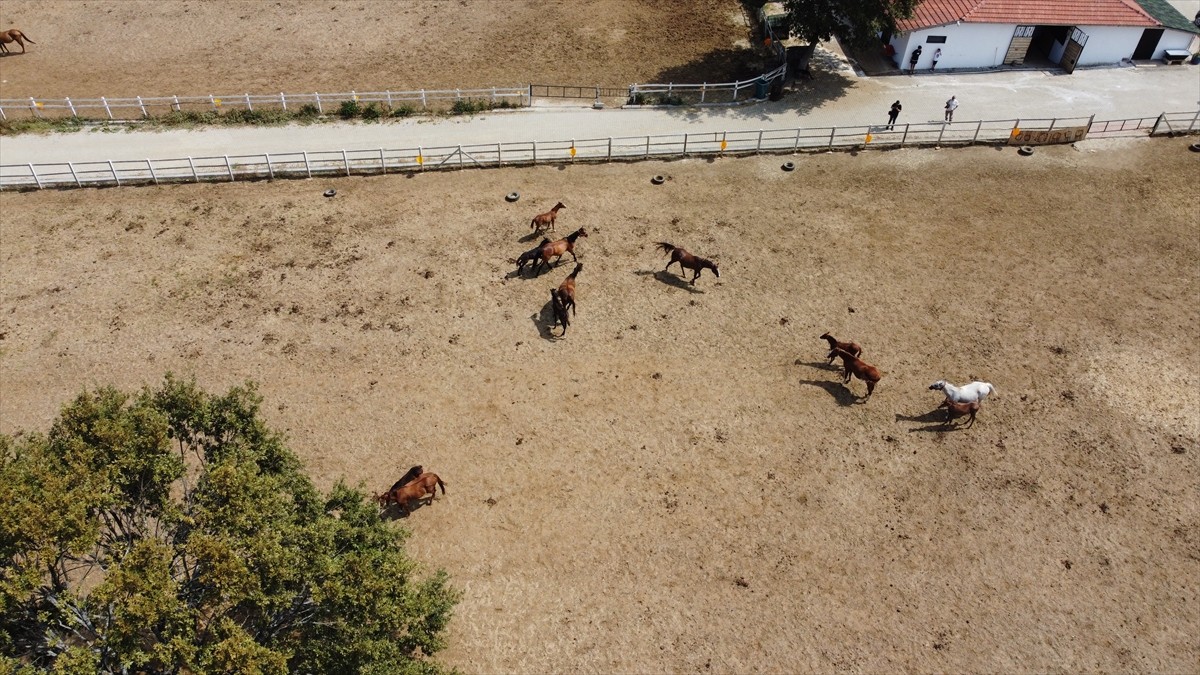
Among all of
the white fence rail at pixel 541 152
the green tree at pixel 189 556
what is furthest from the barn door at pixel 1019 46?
the green tree at pixel 189 556

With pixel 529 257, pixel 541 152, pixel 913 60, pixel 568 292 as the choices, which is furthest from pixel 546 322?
pixel 913 60

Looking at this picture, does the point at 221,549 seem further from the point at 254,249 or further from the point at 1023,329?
the point at 1023,329

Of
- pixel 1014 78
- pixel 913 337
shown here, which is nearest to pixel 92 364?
pixel 913 337

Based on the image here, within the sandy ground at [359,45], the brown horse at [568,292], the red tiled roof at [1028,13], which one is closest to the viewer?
the brown horse at [568,292]

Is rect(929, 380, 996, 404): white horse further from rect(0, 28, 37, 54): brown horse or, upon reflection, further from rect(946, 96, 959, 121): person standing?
rect(0, 28, 37, 54): brown horse

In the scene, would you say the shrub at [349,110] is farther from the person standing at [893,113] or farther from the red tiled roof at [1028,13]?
the red tiled roof at [1028,13]

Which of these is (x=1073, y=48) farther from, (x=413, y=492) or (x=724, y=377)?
(x=413, y=492)

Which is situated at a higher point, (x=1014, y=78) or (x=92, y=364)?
(x=1014, y=78)
